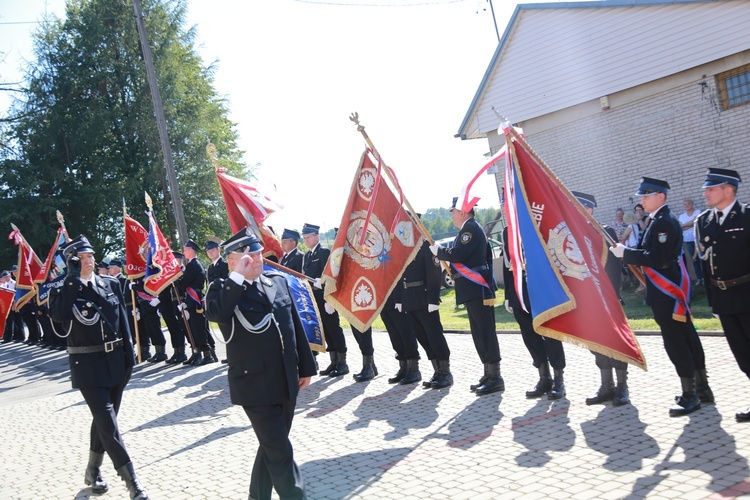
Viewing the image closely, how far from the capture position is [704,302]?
12438mm

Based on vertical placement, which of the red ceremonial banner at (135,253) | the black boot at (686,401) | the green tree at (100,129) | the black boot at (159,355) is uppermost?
the green tree at (100,129)

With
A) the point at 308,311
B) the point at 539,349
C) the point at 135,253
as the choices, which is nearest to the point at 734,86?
the point at 539,349

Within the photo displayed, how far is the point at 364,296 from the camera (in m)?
8.58

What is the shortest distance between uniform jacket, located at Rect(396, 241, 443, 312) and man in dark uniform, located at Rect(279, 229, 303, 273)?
2.54m

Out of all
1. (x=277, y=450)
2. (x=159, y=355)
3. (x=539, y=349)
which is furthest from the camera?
(x=159, y=355)

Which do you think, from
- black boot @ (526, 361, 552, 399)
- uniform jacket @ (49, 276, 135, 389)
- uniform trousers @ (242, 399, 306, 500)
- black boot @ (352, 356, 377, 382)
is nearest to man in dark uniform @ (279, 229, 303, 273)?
black boot @ (352, 356, 377, 382)

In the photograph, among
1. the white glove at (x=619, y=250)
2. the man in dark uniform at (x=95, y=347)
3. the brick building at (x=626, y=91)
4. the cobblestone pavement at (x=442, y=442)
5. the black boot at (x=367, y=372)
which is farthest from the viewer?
the brick building at (x=626, y=91)

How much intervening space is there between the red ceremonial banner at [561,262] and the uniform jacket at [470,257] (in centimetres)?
97

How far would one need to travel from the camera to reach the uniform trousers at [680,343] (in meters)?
6.23

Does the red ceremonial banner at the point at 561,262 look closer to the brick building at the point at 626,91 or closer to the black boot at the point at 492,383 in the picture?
the black boot at the point at 492,383

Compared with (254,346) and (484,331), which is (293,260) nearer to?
(484,331)

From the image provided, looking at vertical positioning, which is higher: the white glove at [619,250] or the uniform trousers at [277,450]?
the white glove at [619,250]

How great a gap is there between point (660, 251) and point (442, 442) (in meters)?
2.54

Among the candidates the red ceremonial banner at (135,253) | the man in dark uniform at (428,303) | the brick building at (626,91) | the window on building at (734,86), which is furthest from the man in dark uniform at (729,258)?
the red ceremonial banner at (135,253)
